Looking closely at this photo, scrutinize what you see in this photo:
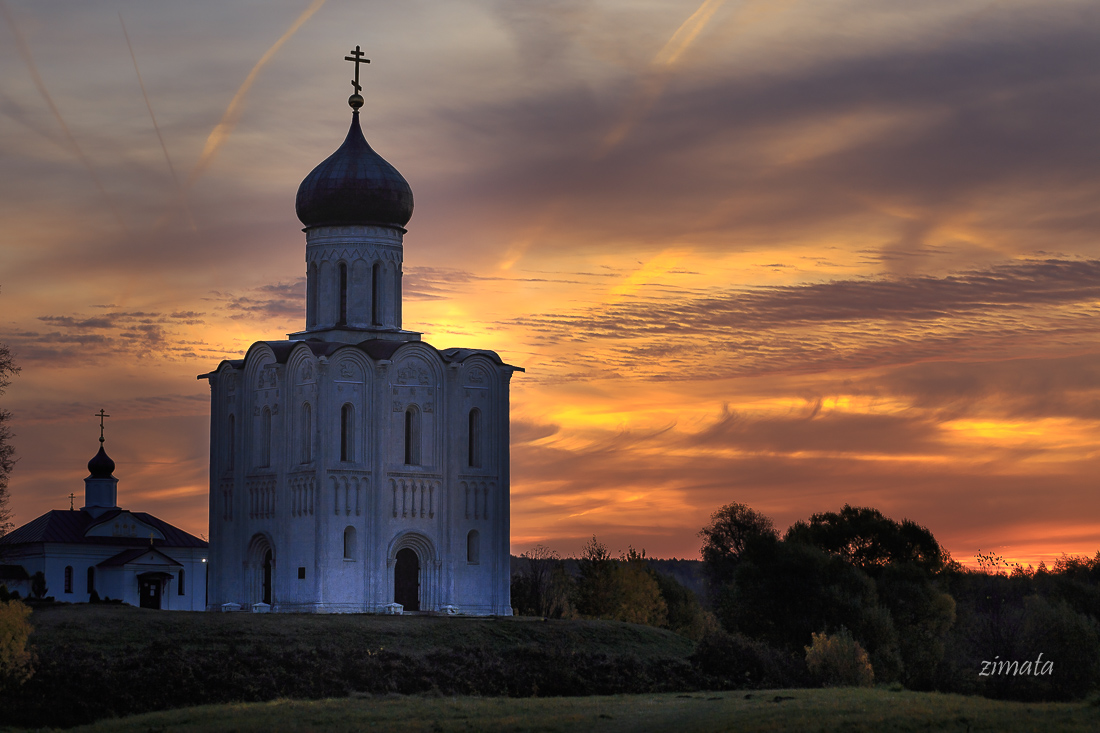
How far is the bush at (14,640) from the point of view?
29062 mm

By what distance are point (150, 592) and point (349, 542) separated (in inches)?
580

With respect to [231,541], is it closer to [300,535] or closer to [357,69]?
[300,535]

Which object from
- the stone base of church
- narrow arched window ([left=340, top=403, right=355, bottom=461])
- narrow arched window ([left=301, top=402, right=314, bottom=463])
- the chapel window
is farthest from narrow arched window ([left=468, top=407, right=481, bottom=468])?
narrow arched window ([left=301, top=402, right=314, bottom=463])

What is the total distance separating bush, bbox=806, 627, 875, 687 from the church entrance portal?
13618mm

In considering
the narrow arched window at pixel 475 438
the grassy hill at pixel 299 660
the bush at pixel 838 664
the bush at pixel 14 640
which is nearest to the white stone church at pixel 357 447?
the narrow arched window at pixel 475 438

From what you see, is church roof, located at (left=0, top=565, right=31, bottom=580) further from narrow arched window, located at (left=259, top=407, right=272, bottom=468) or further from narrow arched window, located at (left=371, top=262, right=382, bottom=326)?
narrow arched window, located at (left=371, top=262, right=382, bottom=326)

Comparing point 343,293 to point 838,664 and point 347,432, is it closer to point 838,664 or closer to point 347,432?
point 347,432

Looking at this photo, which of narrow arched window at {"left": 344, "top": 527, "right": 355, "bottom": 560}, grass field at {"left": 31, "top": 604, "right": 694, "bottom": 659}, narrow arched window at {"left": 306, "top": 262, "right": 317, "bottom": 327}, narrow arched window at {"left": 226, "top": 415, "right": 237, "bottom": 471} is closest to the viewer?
grass field at {"left": 31, "top": 604, "right": 694, "bottom": 659}

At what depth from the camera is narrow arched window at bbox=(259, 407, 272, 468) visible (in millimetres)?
48375

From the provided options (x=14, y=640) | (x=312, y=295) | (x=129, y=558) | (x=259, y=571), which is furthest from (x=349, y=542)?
(x=14, y=640)

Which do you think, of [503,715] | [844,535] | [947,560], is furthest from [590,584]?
[503,715]

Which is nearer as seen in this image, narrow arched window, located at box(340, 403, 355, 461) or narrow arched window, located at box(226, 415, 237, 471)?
narrow arched window, located at box(340, 403, 355, 461)

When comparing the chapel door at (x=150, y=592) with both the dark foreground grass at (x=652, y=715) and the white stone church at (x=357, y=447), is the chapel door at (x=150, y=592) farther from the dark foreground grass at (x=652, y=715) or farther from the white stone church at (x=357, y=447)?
the dark foreground grass at (x=652, y=715)

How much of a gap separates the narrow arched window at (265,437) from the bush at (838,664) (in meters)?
19.4
